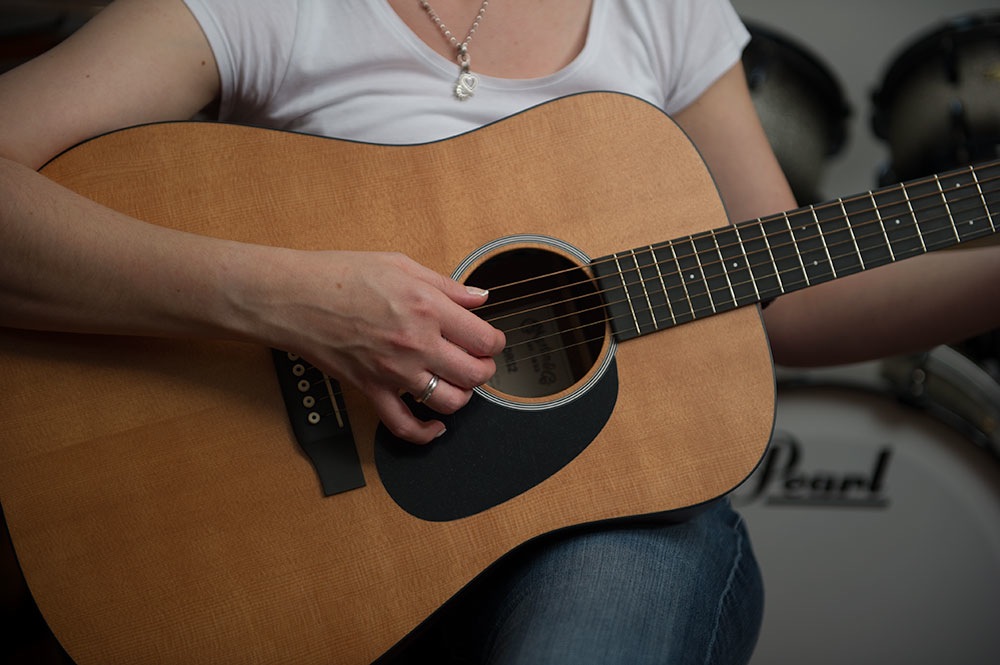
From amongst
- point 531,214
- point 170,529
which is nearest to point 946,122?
point 531,214

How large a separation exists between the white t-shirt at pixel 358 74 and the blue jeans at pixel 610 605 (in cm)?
50

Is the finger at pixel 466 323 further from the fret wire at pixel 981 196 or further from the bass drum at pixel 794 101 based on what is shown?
the bass drum at pixel 794 101

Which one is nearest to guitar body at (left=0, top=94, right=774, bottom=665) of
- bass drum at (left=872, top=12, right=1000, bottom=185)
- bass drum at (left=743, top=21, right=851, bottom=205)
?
bass drum at (left=743, top=21, right=851, bottom=205)

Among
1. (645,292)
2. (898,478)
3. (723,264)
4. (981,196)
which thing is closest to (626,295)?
(645,292)

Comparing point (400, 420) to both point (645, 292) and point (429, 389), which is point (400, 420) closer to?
point (429, 389)

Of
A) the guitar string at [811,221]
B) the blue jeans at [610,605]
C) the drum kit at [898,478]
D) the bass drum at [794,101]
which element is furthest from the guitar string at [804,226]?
the bass drum at [794,101]

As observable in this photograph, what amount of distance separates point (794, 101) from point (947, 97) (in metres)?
0.31

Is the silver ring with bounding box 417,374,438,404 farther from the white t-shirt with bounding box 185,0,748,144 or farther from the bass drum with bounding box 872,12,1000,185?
the bass drum with bounding box 872,12,1000,185

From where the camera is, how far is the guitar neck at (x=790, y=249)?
85 cm

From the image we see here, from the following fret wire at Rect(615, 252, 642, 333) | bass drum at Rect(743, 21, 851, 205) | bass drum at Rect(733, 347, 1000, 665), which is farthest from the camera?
bass drum at Rect(743, 21, 851, 205)

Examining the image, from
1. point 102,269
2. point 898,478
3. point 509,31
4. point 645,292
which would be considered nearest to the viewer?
point 102,269

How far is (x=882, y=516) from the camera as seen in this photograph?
163 centimetres

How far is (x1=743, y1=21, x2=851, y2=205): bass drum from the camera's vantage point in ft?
5.58

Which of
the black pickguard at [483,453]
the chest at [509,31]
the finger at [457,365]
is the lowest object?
the black pickguard at [483,453]
